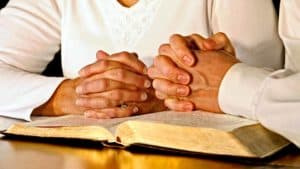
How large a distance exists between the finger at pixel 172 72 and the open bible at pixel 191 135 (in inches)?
5.0

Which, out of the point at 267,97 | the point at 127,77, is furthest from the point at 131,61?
the point at 267,97

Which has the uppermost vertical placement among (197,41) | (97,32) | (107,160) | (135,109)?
(97,32)

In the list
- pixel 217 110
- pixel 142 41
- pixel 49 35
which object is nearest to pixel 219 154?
pixel 217 110

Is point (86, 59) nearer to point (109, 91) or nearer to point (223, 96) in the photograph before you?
point (109, 91)

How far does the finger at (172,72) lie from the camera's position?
1068 mm

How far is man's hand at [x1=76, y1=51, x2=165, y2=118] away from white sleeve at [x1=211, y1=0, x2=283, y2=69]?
0.78ft

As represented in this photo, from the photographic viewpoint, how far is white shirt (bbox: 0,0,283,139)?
1.32 metres

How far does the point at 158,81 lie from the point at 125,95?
84 mm

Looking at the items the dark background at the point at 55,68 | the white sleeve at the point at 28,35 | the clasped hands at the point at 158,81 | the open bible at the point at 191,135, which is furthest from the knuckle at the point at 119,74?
the dark background at the point at 55,68

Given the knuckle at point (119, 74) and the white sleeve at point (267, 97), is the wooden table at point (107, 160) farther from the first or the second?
the knuckle at point (119, 74)

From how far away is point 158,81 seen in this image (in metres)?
1.10

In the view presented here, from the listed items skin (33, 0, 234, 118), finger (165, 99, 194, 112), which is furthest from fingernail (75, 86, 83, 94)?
finger (165, 99, 194, 112)

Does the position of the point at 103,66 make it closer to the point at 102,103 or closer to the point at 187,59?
the point at 102,103

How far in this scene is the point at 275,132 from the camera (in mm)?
869
